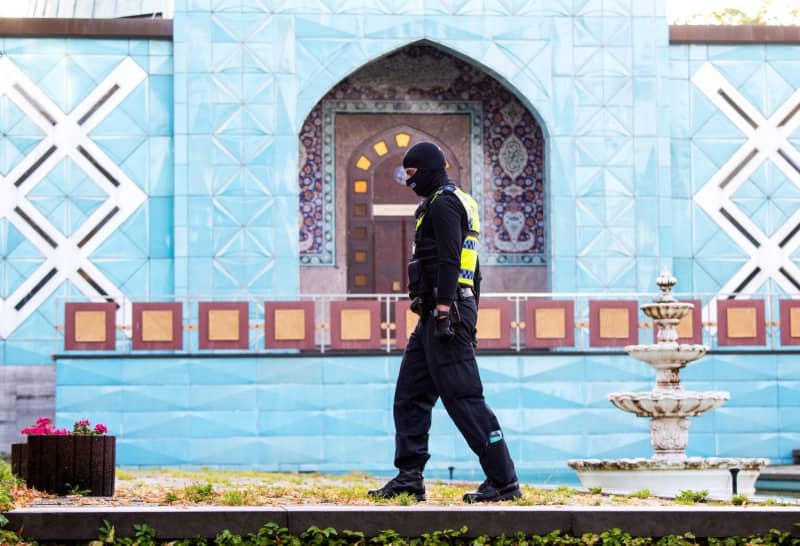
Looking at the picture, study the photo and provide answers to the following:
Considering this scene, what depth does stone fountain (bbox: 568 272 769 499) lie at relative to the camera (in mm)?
12844

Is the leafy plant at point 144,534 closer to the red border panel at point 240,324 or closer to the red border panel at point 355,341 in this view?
the red border panel at point 355,341

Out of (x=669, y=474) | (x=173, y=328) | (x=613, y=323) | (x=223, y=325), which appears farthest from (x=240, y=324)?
(x=669, y=474)

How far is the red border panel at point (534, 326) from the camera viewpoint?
18.2 meters

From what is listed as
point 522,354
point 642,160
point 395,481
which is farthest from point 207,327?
point 395,481

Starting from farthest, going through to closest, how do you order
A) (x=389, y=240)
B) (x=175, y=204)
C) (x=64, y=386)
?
(x=389, y=240), (x=175, y=204), (x=64, y=386)

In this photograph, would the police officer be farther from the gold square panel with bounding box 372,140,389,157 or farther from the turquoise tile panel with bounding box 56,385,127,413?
the gold square panel with bounding box 372,140,389,157

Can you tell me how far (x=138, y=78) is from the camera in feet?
66.0

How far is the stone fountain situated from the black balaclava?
477 centimetres

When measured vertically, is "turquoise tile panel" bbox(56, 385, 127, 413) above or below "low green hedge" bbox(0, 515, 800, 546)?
above

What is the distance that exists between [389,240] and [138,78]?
169 inches

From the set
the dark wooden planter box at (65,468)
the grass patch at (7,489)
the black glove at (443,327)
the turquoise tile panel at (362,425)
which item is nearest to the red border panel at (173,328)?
the turquoise tile panel at (362,425)

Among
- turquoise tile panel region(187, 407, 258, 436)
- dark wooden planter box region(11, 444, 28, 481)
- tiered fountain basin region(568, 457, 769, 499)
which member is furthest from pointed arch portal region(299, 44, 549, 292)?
dark wooden planter box region(11, 444, 28, 481)

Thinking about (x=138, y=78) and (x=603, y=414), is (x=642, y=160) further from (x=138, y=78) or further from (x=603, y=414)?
(x=138, y=78)

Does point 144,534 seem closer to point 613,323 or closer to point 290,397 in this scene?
point 290,397
